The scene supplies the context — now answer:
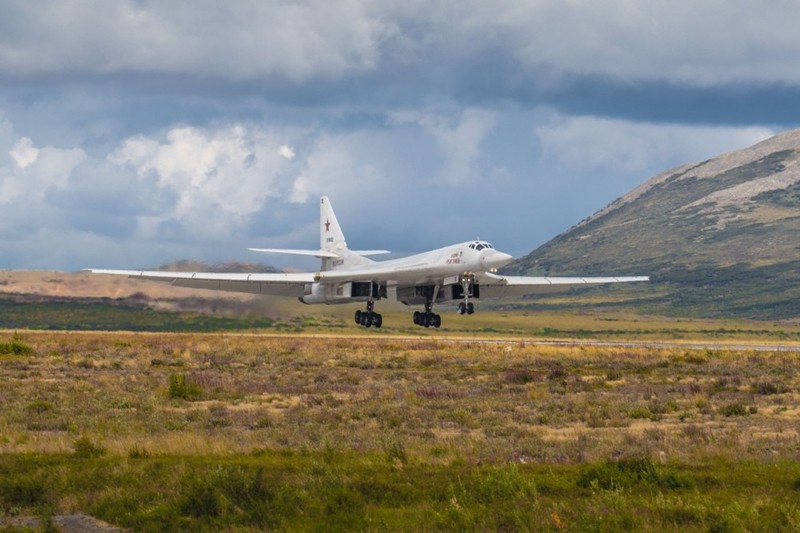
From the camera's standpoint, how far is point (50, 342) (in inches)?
2554

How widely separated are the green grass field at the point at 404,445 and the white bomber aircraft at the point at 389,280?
869 cm

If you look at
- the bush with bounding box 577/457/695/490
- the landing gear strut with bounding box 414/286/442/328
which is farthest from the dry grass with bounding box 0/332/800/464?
the landing gear strut with bounding box 414/286/442/328

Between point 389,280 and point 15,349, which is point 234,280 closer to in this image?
point 389,280

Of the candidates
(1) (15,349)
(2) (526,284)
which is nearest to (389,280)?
(2) (526,284)

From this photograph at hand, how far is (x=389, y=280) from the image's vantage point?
63219 millimetres

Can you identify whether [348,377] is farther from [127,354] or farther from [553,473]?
[553,473]

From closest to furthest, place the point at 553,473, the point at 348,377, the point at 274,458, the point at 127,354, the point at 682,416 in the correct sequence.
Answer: the point at 553,473, the point at 274,458, the point at 682,416, the point at 348,377, the point at 127,354

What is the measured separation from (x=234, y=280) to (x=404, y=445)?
143 ft

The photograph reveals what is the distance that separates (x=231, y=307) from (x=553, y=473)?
52066 mm

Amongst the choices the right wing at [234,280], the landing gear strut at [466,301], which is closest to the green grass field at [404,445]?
the landing gear strut at [466,301]

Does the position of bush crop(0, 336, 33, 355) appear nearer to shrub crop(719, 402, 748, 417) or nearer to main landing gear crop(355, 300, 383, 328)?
main landing gear crop(355, 300, 383, 328)

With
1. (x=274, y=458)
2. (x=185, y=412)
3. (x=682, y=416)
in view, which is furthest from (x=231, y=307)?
(x=274, y=458)

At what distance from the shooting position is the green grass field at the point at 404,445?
1580 cm

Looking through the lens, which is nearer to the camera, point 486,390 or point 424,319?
point 486,390
